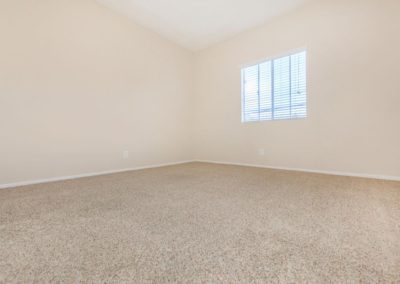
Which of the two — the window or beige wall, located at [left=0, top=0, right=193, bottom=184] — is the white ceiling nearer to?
beige wall, located at [left=0, top=0, right=193, bottom=184]

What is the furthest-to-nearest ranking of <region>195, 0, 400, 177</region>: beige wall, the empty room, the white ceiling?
1. the white ceiling
2. <region>195, 0, 400, 177</region>: beige wall
3. the empty room

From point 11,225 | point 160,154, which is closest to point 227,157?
point 160,154

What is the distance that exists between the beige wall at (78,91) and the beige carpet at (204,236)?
0.74 m

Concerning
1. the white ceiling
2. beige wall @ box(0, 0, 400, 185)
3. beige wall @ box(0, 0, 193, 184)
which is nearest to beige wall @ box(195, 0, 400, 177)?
beige wall @ box(0, 0, 400, 185)

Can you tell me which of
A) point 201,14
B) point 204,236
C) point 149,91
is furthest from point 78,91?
point 204,236

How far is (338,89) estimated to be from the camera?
2.39 m

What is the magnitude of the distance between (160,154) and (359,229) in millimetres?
3017

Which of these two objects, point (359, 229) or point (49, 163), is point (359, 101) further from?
point (49, 163)

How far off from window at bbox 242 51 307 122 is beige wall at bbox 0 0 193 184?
1479 mm

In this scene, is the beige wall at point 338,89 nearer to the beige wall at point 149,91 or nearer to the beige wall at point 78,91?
the beige wall at point 149,91

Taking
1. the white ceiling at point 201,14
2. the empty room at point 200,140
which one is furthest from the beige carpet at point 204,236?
the white ceiling at point 201,14

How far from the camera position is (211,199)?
5.23 ft

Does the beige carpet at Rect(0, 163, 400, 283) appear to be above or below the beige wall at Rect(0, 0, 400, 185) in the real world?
below

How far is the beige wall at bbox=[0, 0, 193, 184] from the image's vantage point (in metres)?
2.19
